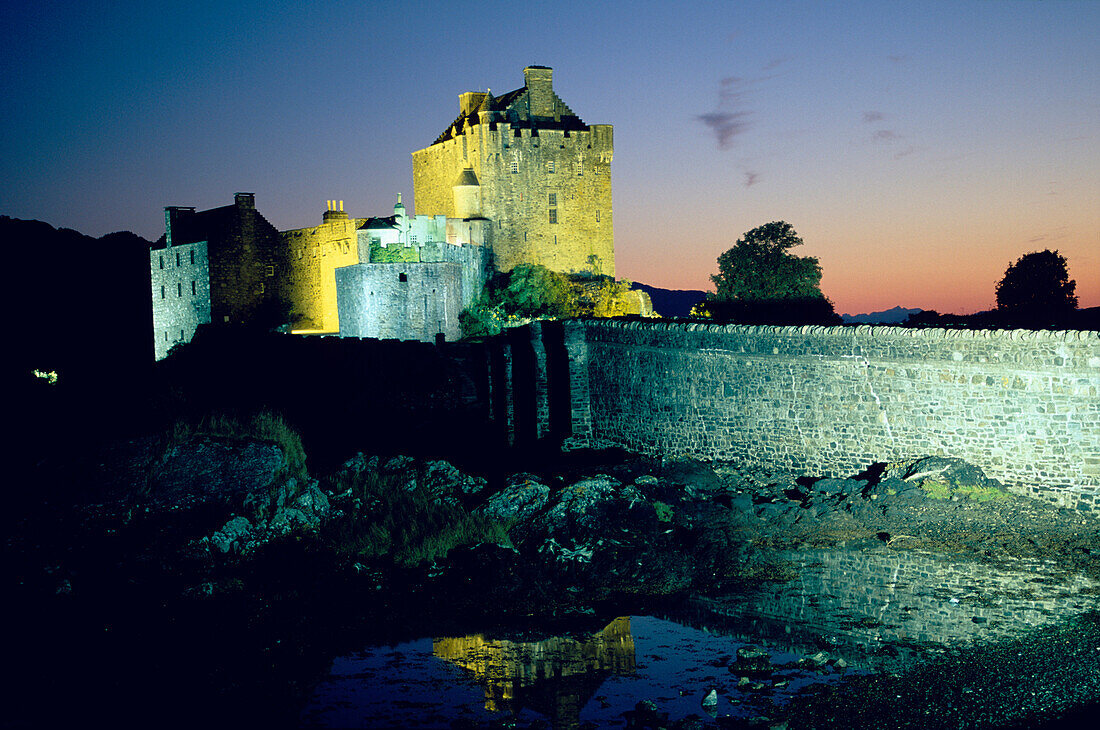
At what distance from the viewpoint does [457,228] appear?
40344 millimetres

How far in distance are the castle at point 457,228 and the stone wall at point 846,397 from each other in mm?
14311

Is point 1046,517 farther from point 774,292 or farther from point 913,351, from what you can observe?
point 774,292

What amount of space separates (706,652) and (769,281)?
25210 mm

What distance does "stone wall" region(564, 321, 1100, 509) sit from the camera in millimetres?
14719

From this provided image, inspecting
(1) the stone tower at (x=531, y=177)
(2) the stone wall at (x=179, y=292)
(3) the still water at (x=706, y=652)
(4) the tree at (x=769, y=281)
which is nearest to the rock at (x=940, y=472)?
(3) the still water at (x=706, y=652)

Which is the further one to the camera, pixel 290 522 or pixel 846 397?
pixel 846 397

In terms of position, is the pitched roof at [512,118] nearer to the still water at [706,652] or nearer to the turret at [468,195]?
the turret at [468,195]

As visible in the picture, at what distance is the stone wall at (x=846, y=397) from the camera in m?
14.7

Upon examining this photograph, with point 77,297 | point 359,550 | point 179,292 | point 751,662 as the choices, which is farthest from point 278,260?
point 751,662

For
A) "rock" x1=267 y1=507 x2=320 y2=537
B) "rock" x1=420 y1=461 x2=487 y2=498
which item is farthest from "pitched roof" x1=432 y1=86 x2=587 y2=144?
"rock" x1=267 y1=507 x2=320 y2=537

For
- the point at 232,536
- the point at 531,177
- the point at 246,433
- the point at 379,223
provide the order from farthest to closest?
the point at 531,177, the point at 379,223, the point at 246,433, the point at 232,536

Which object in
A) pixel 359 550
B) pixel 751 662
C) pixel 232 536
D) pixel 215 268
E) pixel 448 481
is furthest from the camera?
pixel 215 268

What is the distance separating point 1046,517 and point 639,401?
400 inches

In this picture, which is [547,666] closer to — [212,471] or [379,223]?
[212,471]
